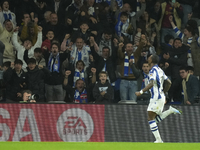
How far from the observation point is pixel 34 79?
38.0ft

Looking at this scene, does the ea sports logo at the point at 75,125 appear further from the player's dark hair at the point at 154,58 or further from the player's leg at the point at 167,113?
the player's dark hair at the point at 154,58

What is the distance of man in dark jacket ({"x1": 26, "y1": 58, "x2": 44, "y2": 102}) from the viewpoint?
1151 cm

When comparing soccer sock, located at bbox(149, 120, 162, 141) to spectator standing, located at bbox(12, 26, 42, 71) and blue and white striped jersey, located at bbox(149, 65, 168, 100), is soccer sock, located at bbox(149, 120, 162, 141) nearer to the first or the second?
blue and white striped jersey, located at bbox(149, 65, 168, 100)

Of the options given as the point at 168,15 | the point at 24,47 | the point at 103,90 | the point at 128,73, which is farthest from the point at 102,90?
the point at 168,15

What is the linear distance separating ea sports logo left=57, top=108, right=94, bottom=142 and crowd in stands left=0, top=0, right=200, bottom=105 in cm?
116

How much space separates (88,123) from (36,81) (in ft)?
6.97

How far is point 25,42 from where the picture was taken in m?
12.7

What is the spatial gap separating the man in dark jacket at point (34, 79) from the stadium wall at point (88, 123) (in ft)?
4.13

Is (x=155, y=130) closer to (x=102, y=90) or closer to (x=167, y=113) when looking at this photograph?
(x=167, y=113)

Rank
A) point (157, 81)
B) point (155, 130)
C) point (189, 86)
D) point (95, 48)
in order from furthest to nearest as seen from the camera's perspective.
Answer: point (95, 48) → point (189, 86) → point (157, 81) → point (155, 130)

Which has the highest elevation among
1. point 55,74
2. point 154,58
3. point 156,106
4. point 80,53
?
point 80,53

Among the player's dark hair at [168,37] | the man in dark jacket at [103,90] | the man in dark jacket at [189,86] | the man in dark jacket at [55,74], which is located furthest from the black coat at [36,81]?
the player's dark hair at [168,37]

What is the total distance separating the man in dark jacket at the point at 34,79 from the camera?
Result: 11.5 metres

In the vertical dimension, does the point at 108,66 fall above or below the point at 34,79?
above
